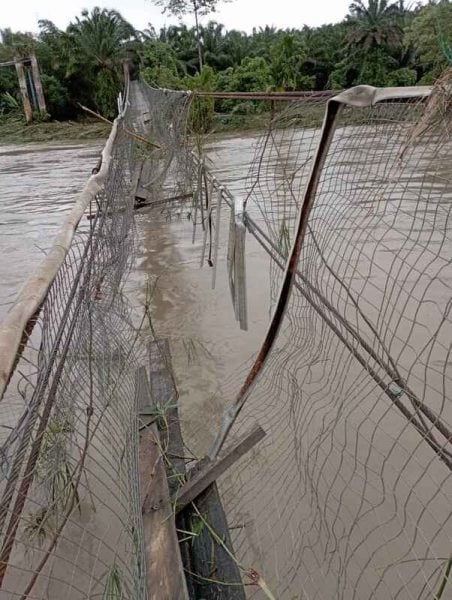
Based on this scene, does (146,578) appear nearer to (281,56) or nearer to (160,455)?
(160,455)

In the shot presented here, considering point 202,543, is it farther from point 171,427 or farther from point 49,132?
point 49,132

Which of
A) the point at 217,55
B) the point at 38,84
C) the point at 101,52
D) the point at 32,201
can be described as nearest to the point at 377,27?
the point at 217,55

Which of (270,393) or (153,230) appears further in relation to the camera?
(153,230)

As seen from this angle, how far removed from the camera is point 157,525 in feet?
5.07

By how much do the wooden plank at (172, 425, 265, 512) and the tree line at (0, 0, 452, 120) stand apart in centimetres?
2181

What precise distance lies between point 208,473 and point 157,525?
0.22 metres

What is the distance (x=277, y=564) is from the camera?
1.91 meters

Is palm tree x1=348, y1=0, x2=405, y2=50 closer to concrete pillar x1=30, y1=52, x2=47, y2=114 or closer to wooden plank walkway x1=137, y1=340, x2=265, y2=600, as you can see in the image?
concrete pillar x1=30, y1=52, x2=47, y2=114

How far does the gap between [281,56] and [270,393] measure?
2286 cm

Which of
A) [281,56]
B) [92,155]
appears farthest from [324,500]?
[281,56]

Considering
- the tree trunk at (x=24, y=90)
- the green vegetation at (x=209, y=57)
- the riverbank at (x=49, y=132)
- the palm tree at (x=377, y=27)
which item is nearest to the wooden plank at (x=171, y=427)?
the riverbank at (x=49, y=132)

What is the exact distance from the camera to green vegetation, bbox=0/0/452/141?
23516 mm

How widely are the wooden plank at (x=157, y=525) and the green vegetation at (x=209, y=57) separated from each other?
70.6 feet

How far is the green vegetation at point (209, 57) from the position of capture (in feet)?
77.2
